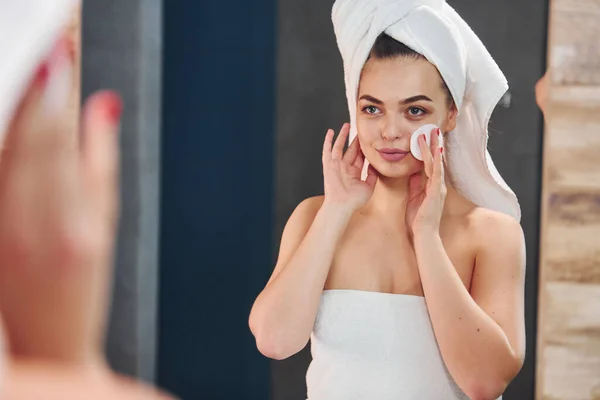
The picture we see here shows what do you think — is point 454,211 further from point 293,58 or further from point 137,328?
point 137,328

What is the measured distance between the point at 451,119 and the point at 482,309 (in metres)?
0.34

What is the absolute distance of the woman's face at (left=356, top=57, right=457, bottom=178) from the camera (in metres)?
1.30

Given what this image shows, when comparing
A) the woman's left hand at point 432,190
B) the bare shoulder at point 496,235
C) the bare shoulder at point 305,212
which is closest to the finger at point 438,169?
the woman's left hand at point 432,190

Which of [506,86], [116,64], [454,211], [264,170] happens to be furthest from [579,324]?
[116,64]

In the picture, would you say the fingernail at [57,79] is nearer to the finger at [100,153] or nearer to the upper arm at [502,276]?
the finger at [100,153]

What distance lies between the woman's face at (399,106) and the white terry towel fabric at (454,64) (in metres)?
0.02

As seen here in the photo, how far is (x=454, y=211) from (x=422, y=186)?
7cm

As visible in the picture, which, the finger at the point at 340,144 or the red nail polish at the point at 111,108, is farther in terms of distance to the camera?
the finger at the point at 340,144

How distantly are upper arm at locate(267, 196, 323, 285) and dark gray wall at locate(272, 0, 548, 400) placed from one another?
2.4 inches

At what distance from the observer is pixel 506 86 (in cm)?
134

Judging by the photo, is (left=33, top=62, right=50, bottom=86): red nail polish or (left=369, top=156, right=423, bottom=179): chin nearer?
(left=33, top=62, right=50, bottom=86): red nail polish

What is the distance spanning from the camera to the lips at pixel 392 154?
1317 mm

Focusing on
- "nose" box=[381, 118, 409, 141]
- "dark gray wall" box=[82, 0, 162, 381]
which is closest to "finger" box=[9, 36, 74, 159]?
"dark gray wall" box=[82, 0, 162, 381]

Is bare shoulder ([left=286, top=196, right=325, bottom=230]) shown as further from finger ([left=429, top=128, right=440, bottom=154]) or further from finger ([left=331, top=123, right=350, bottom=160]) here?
finger ([left=429, top=128, right=440, bottom=154])
